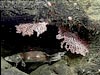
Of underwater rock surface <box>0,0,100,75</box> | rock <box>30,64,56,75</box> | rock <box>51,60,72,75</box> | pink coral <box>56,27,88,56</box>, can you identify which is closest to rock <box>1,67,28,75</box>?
underwater rock surface <box>0,0,100,75</box>

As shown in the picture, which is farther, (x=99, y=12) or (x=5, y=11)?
(x=99, y=12)

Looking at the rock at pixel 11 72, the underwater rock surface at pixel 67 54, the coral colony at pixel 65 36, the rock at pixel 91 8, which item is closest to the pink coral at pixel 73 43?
the coral colony at pixel 65 36

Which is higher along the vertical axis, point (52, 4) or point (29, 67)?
point (52, 4)

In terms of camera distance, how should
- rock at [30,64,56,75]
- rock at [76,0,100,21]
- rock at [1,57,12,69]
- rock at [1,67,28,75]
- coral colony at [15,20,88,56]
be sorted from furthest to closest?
rock at [76,0,100,21] < coral colony at [15,20,88,56] < rock at [30,64,56,75] < rock at [1,57,12,69] < rock at [1,67,28,75]

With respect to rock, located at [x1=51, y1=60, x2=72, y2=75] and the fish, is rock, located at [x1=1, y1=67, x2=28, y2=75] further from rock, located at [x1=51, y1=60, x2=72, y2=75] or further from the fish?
rock, located at [x1=51, y1=60, x2=72, y2=75]

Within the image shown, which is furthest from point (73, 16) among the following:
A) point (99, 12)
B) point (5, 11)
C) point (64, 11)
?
point (5, 11)

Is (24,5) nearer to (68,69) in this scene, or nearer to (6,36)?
(6,36)

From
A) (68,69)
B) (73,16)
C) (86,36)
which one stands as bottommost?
(68,69)
